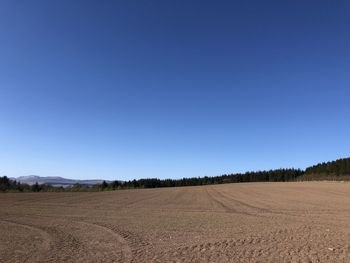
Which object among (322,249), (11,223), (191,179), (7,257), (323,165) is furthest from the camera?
(191,179)

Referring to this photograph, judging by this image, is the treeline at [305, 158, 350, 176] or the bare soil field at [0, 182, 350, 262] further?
the treeline at [305, 158, 350, 176]

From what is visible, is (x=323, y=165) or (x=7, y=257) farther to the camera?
Answer: (x=323, y=165)

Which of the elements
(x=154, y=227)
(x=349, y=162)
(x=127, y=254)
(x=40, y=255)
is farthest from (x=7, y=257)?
(x=349, y=162)

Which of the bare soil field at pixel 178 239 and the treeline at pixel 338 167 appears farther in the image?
the treeline at pixel 338 167

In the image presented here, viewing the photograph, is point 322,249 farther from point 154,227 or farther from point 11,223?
point 11,223

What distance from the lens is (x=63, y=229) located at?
17.9 m

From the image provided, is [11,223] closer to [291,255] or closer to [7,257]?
[7,257]

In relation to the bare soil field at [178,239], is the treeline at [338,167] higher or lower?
higher

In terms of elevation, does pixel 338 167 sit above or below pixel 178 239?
above

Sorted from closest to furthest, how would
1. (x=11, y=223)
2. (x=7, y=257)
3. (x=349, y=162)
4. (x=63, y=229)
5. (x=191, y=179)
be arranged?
(x=7, y=257) → (x=63, y=229) → (x=11, y=223) → (x=349, y=162) → (x=191, y=179)

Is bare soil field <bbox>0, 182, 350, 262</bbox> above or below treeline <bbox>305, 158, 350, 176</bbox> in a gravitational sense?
below

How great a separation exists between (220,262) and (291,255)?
2196 millimetres

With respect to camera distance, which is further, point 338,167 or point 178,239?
point 338,167

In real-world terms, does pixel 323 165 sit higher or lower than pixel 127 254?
higher
